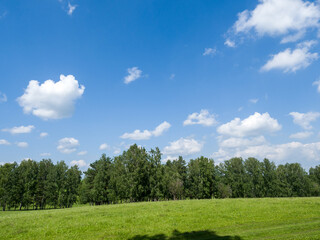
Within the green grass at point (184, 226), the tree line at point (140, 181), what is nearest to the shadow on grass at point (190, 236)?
the green grass at point (184, 226)

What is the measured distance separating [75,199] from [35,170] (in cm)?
2292

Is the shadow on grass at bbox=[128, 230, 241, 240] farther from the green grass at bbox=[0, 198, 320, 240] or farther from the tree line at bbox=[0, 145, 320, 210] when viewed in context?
the tree line at bbox=[0, 145, 320, 210]

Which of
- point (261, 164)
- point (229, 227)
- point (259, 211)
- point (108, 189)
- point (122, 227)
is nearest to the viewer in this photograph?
point (229, 227)

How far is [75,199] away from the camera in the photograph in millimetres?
86250

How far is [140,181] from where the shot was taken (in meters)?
69.8

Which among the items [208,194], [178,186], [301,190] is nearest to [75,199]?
[178,186]

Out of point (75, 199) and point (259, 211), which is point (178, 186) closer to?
point (75, 199)

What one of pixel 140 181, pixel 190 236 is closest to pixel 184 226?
pixel 190 236

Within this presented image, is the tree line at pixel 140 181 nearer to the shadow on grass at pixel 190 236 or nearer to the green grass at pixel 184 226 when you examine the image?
the green grass at pixel 184 226

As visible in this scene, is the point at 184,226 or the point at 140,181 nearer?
the point at 184,226

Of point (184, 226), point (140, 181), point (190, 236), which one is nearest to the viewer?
point (190, 236)

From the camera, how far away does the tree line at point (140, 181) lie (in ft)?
238

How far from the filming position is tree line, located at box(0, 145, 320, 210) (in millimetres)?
72688

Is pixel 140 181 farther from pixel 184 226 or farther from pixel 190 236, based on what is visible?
pixel 190 236
